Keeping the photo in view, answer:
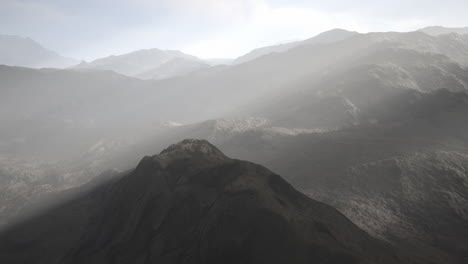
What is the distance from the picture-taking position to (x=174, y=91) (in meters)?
115

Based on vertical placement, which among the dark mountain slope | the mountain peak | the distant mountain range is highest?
the mountain peak

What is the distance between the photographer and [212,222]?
13.3 meters

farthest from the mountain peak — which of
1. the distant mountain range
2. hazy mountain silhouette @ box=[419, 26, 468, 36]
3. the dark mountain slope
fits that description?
hazy mountain silhouette @ box=[419, 26, 468, 36]

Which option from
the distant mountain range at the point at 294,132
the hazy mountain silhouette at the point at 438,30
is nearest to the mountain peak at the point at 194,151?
the distant mountain range at the point at 294,132

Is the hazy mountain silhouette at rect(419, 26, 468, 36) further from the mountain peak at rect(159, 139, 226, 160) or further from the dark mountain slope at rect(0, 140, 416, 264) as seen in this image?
the dark mountain slope at rect(0, 140, 416, 264)

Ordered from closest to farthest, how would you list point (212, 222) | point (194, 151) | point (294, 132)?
1. point (212, 222)
2. point (194, 151)
3. point (294, 132)

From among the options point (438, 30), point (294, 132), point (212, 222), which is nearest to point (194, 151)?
point (212, 222)

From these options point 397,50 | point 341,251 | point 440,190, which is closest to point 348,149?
point 440,190

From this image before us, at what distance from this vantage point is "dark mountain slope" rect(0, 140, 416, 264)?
11422 millimetres

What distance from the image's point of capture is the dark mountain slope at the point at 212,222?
11422 millimetres

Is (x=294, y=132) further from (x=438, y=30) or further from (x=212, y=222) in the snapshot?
(x=438, y=30)

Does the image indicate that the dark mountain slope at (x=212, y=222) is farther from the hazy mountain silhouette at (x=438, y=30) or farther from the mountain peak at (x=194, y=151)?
the hazy mountain silhouette at (x=438, y=30)

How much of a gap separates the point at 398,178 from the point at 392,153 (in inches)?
205

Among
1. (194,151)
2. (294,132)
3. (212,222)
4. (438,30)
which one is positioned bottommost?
(294,132)
